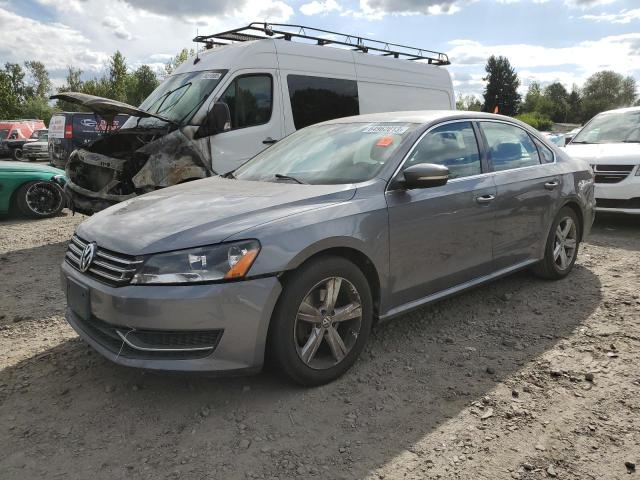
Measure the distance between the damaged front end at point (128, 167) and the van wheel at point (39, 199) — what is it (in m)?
2.93

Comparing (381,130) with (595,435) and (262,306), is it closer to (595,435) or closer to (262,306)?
(262,306)

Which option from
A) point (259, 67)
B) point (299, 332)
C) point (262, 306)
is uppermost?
point (259, 67)

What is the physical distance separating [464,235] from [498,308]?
916 millimetres

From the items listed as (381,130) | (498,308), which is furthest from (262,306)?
(498,308)

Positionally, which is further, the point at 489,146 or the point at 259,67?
the point at 259,67

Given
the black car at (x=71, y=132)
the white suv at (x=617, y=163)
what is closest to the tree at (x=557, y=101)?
the black car at (x=71, y=132)

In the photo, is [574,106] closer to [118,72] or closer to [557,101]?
[557,101]

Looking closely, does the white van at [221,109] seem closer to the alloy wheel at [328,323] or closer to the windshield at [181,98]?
the windshield at [181,98]

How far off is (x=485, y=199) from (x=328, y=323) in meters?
1.67

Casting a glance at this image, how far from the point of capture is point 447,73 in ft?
32.3

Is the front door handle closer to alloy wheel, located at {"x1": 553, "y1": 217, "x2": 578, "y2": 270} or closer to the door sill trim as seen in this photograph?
the door sill trim

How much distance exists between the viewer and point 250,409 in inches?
113

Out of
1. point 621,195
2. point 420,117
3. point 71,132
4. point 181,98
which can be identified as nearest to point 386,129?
point 420,117

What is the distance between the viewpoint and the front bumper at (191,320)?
8.58 feet
